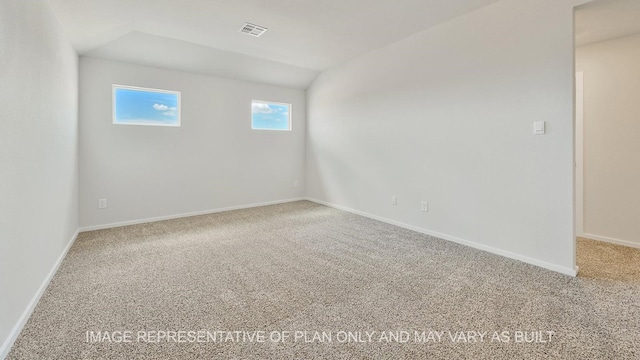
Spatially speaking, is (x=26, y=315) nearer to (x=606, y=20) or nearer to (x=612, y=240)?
(x=606, y=20)

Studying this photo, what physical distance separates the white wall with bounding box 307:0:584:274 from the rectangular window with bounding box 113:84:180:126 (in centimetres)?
291

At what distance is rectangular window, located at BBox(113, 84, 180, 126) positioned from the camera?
3.98 m

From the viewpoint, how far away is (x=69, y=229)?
313 centimetres

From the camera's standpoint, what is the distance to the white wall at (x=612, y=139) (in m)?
3.03

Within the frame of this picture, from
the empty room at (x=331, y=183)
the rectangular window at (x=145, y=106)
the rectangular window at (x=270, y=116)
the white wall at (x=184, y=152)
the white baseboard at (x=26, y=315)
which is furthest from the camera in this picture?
the rectangular window at (x=270, y=116)

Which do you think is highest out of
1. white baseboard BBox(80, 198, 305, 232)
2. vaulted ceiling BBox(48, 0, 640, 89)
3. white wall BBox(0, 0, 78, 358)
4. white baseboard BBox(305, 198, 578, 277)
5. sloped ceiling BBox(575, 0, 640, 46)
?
vaulted ceiling BBox(48, 0, 640, 89)

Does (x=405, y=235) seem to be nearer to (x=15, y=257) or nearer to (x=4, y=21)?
(x=15, y=257)

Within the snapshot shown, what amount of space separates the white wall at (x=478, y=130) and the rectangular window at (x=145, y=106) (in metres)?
Result: 2.91

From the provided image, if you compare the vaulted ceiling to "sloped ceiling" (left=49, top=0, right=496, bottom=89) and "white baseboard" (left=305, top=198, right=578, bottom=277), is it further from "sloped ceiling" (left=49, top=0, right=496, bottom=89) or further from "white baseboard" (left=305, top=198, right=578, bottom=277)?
"white baseboard" (left=305, top=198, right=578, bottom=277)

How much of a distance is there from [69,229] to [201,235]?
4.57ft

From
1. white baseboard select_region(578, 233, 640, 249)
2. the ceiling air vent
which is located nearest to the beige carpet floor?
white baseboard select_region(578, 233, 640, 249)

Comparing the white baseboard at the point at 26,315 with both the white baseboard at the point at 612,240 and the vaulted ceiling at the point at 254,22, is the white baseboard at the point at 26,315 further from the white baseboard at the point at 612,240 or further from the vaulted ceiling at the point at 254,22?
the white baseboard at the point at 612,240

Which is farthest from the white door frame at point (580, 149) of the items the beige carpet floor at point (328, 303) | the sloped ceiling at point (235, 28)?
the sloped ceiling at point (235, 28)

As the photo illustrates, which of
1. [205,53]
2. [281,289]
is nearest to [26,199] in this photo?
[281,289]
